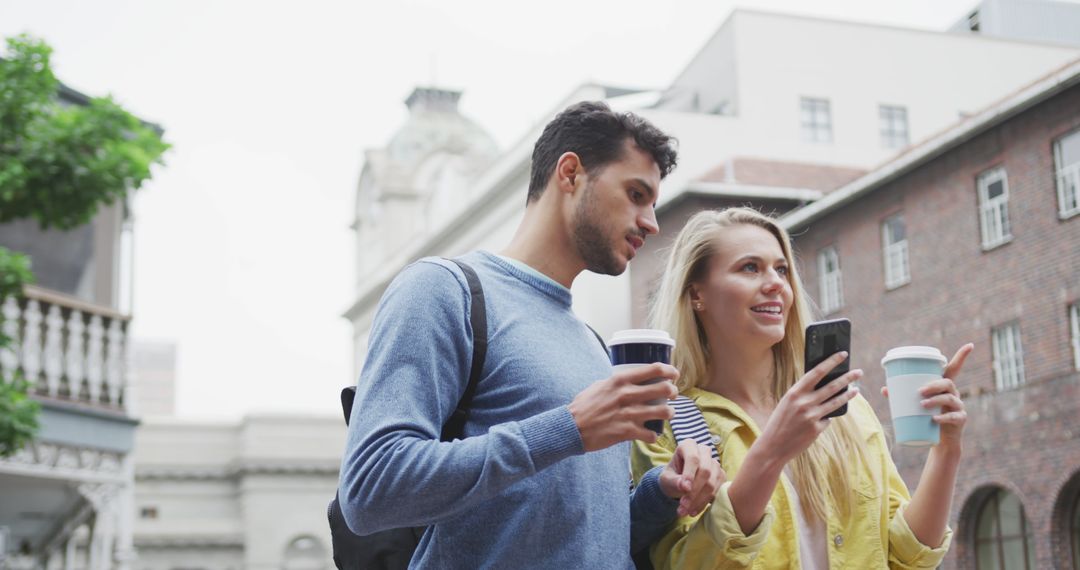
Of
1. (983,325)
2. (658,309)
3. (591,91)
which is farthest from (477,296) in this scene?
(591,91)

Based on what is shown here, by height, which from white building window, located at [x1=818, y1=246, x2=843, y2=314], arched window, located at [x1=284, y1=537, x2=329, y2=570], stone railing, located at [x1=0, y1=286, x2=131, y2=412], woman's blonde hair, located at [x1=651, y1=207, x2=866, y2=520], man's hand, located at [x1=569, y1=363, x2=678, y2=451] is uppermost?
white building window, located at [x1=818, y1=246, x2=843, y2=314]

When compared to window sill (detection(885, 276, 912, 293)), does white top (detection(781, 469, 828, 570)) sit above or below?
below

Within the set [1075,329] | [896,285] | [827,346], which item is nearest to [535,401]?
[827,346]

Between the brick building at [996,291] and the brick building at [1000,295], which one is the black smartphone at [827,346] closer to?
the brick building at [996,291]

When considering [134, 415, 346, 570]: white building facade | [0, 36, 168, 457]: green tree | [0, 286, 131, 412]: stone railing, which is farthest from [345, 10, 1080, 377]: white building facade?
[0, 36, 168, 457]: green tree

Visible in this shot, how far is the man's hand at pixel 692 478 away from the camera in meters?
3.29

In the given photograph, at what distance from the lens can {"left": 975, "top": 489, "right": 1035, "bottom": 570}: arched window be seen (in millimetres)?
23656

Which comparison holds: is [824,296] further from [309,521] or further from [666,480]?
[666,480]

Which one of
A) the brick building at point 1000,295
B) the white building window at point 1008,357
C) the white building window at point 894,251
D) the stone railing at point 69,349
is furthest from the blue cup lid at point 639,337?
the white building window at point 894,251

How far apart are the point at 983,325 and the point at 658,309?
2214 cm

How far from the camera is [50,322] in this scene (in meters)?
14.6

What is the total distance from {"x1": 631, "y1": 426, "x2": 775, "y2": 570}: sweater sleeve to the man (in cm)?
9

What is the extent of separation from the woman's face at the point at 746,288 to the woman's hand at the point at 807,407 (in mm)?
672

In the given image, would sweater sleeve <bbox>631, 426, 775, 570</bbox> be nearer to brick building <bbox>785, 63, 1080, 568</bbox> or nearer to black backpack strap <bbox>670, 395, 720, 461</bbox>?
black backpack strap <bbox>670, 395, 720, 461</bbox>
